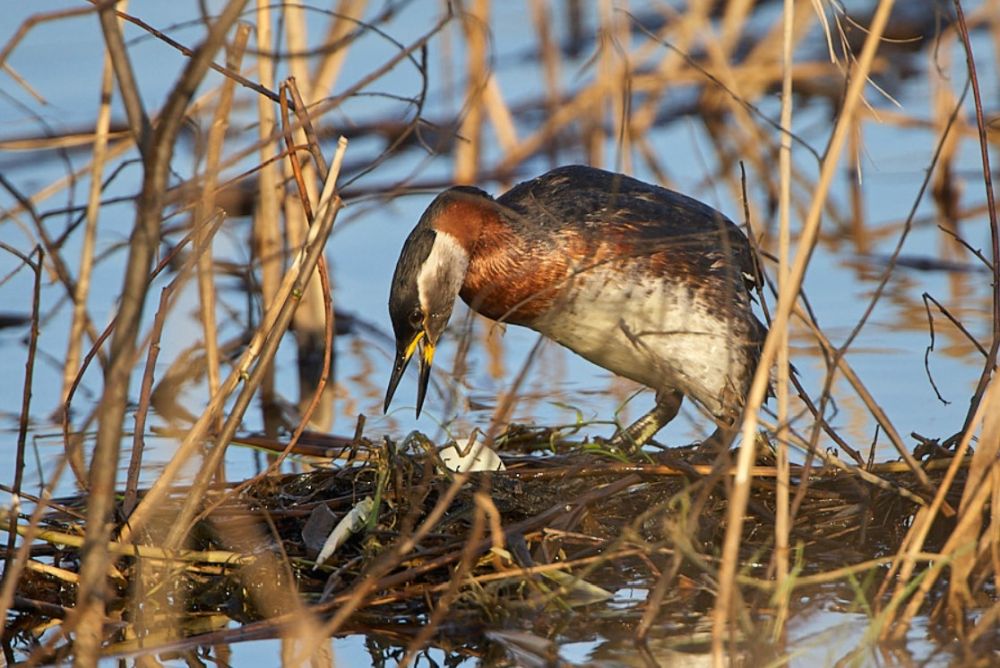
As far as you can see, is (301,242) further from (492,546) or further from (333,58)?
(492,546)

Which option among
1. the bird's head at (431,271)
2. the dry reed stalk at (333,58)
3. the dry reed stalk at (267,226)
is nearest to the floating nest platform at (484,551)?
the bird's head at (431,271)

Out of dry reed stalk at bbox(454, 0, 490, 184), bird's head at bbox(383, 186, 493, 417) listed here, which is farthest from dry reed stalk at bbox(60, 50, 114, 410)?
dry reed stalk at bbox(454, 0, 490, 184)

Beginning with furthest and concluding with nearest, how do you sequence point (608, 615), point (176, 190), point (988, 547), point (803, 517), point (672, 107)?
point (672, 107), point (803, 517), point (608, 615), point (988, 547), point (176, 190)

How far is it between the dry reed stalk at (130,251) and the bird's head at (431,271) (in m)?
2.11

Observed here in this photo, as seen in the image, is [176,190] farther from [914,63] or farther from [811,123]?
[914,63]

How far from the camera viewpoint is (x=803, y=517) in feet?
16.0

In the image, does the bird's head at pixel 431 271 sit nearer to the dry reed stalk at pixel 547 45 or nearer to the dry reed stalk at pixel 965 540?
the dry reed stalk at pixel 965 540

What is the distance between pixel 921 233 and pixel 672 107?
3297mm

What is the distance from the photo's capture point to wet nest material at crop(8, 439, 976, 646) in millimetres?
4426

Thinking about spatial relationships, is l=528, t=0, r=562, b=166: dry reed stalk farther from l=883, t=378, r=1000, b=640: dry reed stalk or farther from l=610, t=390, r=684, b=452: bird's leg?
l=883, t=378, r=1000, b=640: dry reed stalk

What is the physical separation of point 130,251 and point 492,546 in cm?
158

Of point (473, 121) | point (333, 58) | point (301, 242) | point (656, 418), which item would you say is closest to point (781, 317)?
point (656, 418)

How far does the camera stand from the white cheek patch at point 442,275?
18.3ft

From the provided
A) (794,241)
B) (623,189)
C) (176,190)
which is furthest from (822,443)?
(176,190)
